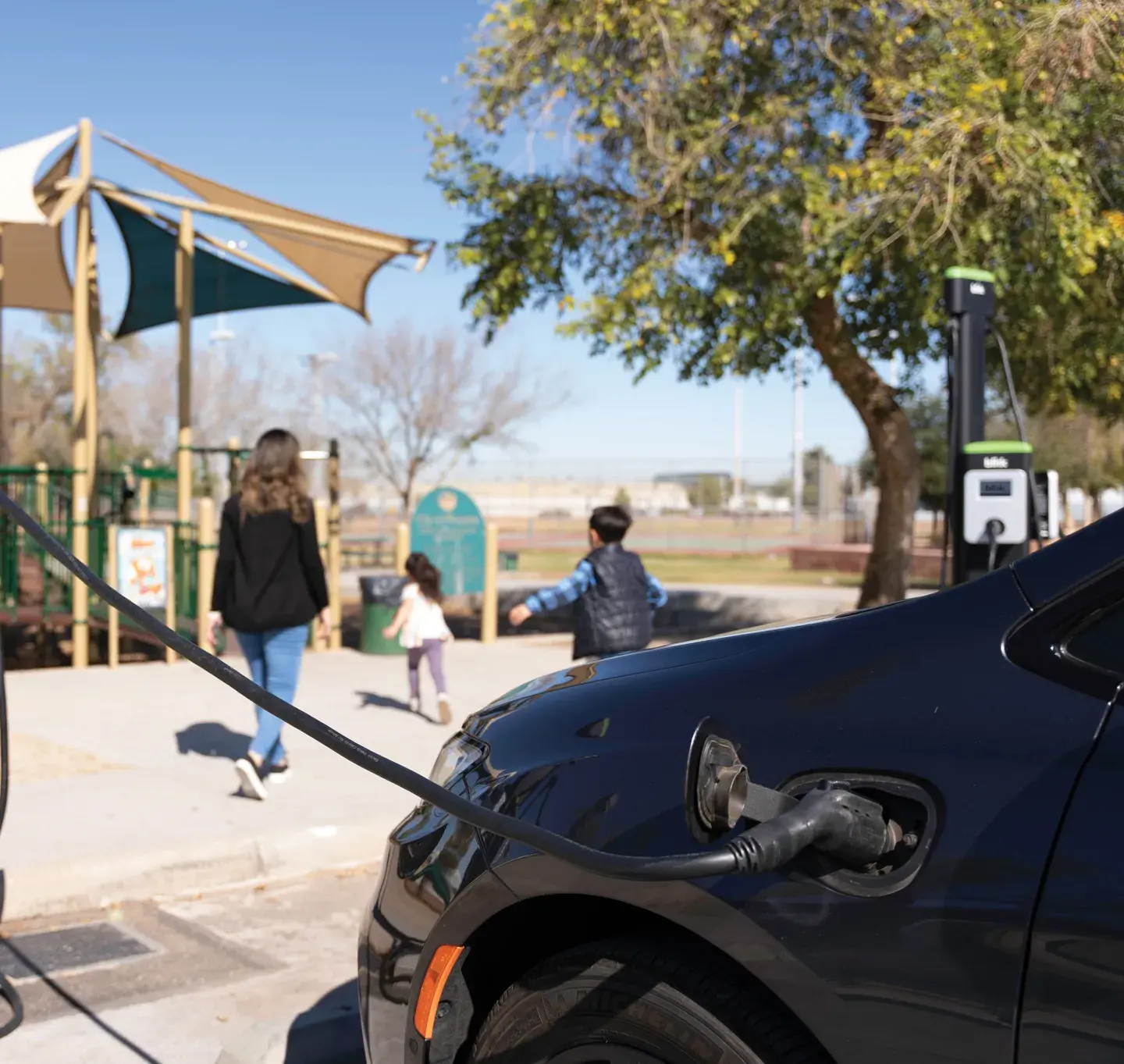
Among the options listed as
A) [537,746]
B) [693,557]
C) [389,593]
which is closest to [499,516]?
[693,557]

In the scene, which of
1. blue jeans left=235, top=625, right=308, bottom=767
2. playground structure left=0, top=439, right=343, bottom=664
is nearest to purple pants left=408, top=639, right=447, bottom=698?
playground structure left=0, top=439, right=343, bottom=664

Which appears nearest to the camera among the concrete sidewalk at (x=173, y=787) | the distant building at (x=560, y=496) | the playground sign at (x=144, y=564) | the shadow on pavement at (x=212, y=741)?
the concrete sidewalk at (x=173, y=787)

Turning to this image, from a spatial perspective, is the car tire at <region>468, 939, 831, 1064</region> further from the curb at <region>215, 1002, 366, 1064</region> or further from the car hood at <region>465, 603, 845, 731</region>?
the curb at <region>215, 1002, 366, 1064</region>

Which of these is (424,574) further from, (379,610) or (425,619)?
(379,610)

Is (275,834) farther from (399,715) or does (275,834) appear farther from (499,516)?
(499,516)

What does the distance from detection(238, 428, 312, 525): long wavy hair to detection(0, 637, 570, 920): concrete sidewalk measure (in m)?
1.47

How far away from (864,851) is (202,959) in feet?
11.1

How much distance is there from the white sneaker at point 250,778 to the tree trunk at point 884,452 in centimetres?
820

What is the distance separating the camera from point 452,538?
13.9m

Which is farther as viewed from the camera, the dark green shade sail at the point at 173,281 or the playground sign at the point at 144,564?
the dark green shade sail at the point at 173,281

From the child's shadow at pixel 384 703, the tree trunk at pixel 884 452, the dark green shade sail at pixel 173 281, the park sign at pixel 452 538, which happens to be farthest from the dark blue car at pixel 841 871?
the dark green shade sail at pixel 173 281

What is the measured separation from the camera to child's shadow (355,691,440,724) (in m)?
9.15

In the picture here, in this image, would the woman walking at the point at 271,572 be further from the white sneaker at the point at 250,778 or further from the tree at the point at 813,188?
the tree at the point at 813,188

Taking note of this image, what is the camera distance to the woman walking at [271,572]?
651cm
